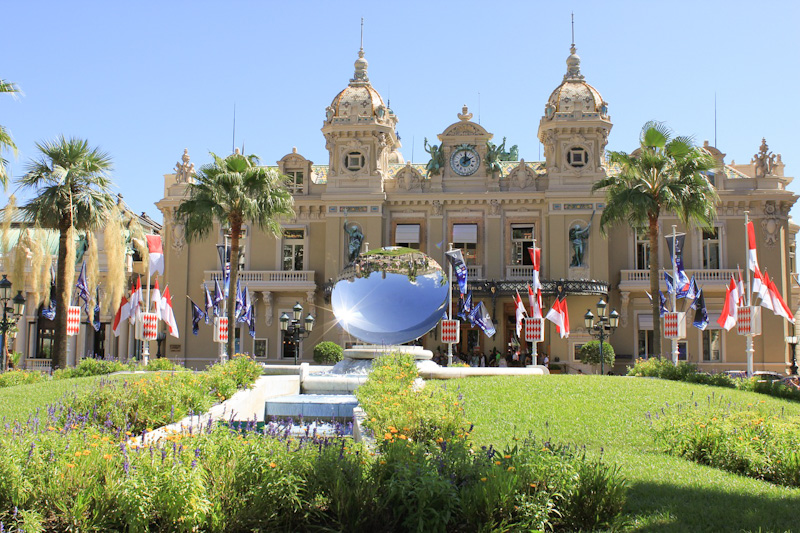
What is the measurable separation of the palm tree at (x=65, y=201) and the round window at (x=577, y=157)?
2530 cm

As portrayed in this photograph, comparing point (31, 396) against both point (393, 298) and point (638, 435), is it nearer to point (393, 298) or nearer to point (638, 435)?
point (393, 298)

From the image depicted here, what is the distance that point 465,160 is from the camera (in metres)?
44.3

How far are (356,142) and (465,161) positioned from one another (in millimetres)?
6447

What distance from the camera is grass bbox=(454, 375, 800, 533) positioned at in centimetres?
829

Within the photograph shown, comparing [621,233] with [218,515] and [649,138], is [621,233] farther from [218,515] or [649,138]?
[218,515]

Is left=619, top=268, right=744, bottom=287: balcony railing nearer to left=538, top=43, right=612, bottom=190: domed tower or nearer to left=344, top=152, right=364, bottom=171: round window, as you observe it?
left=538, top=43, right=612, bottom=190: domed tower

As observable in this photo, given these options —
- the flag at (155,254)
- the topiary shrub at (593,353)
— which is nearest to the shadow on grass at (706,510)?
the flag at (155,254)

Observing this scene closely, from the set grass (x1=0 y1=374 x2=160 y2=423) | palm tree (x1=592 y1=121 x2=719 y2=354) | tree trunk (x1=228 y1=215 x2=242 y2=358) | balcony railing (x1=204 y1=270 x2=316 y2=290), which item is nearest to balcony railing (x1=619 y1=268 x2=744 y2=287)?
palm tree (x1=592 y1=121 x2=719 y2=354)

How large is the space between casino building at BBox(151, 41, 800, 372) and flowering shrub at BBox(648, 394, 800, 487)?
27.7m

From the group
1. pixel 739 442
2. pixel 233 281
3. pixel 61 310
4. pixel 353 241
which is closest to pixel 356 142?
pixel 353 241

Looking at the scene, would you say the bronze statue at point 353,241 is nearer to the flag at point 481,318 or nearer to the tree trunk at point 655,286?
Result: the flag at point 481,318

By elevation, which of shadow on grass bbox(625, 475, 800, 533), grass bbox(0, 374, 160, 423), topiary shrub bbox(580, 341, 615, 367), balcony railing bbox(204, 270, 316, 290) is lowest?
shadow on grass bbox(625, 475, 800, 533)

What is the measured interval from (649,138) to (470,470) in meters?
24.6

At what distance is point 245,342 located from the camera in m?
44.3
